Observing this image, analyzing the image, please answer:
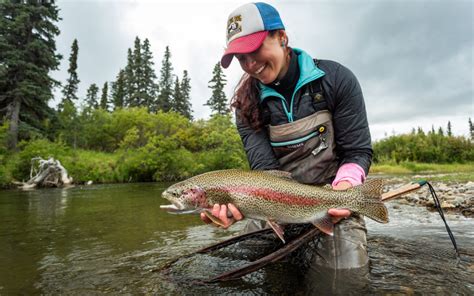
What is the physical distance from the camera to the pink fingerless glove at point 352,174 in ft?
9.55

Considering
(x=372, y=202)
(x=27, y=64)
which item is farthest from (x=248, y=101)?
(x=27, y=64)

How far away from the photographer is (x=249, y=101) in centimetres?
351

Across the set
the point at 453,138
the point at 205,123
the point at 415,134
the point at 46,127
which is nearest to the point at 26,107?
the point at 46,127

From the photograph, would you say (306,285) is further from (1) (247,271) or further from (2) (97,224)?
(2) (97,224)

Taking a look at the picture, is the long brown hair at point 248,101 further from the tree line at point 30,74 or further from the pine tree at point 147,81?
the pine tree at point 147,81

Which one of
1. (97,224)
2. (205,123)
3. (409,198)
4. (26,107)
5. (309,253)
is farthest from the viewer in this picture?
(205,123)

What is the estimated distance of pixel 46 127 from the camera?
88.6 feet

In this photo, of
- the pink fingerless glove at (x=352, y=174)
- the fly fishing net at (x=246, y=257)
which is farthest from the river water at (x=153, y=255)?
the pink fingerless glove at (x=352, y=174)

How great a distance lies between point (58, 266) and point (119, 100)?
5173 centimetres

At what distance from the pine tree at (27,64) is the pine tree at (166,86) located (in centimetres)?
2656

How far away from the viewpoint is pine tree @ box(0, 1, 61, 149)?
24.2m

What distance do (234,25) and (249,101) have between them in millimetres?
848

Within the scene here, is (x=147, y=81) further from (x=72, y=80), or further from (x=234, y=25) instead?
(x=234, y=25)

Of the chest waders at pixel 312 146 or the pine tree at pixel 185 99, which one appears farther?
the pine tree at pixel 185 99
